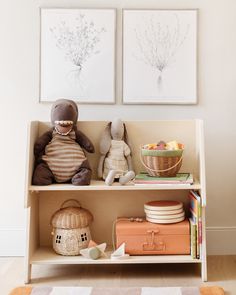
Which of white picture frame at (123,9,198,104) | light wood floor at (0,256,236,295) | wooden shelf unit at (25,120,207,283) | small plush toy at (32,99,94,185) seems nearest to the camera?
light wood floor at (0,256,236,295)

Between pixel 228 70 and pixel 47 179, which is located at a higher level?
pixel 228 70

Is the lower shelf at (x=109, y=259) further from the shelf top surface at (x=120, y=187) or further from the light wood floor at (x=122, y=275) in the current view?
the shelf top surface at (x=120, y=187)

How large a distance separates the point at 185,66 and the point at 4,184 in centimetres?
121

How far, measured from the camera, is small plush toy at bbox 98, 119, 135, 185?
2215 mm

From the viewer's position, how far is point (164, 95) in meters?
2.43

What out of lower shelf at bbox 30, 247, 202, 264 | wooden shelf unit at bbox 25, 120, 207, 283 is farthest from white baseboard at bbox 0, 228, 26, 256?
lower shelf at bbox 30, 247, 202, 264

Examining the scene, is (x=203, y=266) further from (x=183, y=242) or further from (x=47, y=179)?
(x=47, y=179)

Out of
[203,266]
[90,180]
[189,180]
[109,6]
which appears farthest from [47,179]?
[109,6]

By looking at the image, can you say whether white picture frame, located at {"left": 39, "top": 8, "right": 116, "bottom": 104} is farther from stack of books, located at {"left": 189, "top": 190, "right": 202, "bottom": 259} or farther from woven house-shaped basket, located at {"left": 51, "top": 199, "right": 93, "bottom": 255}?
stack of books, located at {"left": 189, "top": 190, "right": 202, "bottom": 259}

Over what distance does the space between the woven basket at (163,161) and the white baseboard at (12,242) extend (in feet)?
2.82

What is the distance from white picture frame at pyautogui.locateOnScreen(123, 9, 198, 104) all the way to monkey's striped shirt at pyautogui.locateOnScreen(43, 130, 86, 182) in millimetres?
442

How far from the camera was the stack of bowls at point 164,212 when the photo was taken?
2121 millimetres

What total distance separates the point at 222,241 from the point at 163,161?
685 millimetres

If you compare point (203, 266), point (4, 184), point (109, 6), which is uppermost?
point (109, 6)
